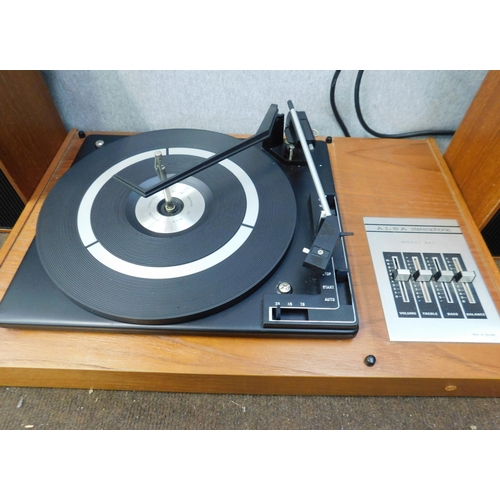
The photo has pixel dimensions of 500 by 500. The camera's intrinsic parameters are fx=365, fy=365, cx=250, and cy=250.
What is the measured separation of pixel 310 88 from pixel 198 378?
674 mm

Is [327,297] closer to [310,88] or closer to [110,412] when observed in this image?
[110,412]

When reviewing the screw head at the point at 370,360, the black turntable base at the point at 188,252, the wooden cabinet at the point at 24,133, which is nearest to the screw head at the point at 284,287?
the black turntable base at the point at 188,252

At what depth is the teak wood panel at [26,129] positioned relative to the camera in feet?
2.27

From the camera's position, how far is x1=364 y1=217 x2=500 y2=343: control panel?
22.1 inches

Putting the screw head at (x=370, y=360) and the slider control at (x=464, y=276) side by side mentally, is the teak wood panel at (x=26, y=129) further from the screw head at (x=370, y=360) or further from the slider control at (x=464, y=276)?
the slider control at (x=464, y=276)

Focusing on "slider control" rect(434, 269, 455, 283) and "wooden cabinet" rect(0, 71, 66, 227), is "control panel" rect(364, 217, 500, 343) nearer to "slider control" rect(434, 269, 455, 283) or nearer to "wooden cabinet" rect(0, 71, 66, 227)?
"slider control" rect(434, 269, 455, 283)

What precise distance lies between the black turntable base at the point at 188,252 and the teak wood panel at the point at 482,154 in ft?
0.92

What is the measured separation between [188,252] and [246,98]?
0.48 metres

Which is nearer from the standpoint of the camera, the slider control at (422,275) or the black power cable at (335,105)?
the slider control at (422,275)

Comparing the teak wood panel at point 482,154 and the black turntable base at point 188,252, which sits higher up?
the teak wood panel at point 482,154

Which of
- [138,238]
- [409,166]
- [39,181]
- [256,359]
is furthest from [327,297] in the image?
[39,181]

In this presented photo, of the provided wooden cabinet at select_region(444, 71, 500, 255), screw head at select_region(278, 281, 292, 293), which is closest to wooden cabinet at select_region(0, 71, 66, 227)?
screw head at select_region(278, 281, 292, 293)

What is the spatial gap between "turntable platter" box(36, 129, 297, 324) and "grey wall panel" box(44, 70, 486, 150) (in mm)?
159

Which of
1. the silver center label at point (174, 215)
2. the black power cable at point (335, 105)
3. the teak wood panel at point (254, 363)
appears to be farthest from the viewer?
the black power cable at point (335, 105)
